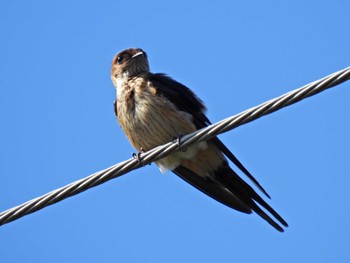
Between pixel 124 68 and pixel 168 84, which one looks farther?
pixel 124 68

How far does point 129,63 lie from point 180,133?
5.41ft

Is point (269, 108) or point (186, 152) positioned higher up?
point (186, 152)

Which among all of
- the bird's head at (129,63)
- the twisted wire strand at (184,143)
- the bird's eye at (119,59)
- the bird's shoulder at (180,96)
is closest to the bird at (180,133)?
the bird's shoulder at (180,96)

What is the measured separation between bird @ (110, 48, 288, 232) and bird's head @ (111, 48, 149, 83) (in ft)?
1.28

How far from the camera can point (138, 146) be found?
6.54 metres

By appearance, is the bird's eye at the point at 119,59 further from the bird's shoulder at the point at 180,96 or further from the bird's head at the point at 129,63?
the bird's shoulder at the point at 180,96

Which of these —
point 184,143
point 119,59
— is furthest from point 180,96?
point 184,143

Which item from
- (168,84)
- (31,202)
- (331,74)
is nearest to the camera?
(331,74)

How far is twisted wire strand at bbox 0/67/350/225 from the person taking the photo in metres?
4.09

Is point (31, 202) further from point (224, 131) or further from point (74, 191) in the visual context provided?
point (224, 131)

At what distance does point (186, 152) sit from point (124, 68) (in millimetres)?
1449

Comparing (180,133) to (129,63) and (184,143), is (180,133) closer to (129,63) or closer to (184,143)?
(184,143)

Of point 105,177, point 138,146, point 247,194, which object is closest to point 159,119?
point 138,146

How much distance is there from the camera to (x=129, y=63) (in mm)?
7527
